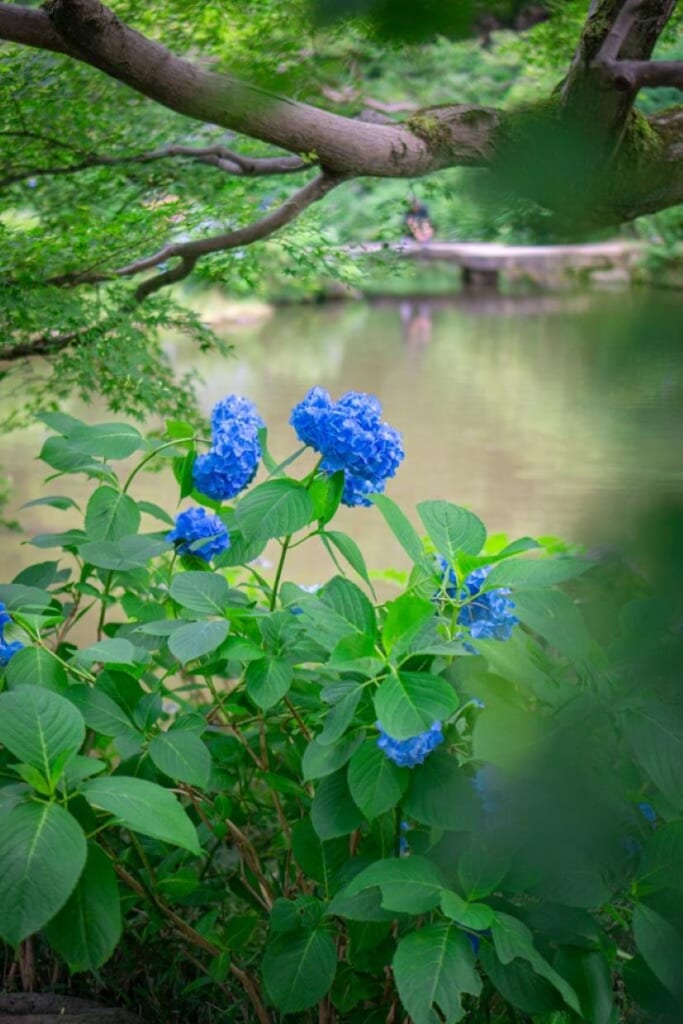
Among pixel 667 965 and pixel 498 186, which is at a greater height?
pixel 498 186

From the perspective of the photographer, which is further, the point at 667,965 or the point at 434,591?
the point at 434,591

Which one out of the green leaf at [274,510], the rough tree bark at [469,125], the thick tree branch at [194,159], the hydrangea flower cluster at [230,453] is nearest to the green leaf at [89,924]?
the green leaf at [274,510]

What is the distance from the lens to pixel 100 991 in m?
1.36

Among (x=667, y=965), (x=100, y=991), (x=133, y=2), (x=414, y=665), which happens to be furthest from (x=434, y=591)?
(x=133, y=2)

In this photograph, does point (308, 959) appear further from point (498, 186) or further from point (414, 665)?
point (498, 186)

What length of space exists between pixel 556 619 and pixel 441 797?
0.21 meters

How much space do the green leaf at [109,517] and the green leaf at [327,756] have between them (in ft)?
1.30

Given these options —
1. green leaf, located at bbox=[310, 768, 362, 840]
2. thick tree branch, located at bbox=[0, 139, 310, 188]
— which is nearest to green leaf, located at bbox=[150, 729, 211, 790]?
green leaf, located at bbox=[310, 768, 362, 840]

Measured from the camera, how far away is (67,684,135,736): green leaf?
3.34ft

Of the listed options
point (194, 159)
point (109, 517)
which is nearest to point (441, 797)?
point (109, 517)

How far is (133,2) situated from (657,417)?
7.18ft

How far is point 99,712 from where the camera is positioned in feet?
3.36

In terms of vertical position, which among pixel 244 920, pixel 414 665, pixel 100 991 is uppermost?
pixel 414 665

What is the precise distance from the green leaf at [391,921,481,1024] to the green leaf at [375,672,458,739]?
19 cm
